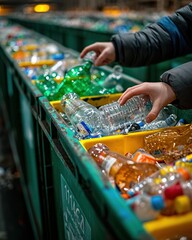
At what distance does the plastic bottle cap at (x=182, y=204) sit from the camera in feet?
3.28

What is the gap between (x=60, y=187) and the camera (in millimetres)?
1773

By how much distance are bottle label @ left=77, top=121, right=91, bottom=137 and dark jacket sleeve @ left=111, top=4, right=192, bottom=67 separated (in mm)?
821

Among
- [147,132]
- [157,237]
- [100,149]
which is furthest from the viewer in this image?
[147,132]

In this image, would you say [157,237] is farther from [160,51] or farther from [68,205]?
[160,51]

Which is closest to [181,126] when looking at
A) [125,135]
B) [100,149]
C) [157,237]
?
[125,135]

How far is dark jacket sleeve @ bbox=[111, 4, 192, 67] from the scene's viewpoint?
2.10 meters

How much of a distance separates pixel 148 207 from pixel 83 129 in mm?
670

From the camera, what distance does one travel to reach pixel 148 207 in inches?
40.2

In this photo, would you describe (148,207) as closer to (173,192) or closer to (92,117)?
(173,192)

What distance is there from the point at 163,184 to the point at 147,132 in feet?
1.59

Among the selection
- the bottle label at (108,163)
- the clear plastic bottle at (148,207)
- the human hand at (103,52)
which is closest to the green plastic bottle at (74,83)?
Answer: the human hand at (103,52)

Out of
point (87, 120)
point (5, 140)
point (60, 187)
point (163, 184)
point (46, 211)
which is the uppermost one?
point (163, 184)

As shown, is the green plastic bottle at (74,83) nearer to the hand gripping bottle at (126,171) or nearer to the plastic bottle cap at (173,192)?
the hand gripping bottle at (126,171)

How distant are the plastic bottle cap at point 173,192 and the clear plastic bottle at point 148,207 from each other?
21 mm
